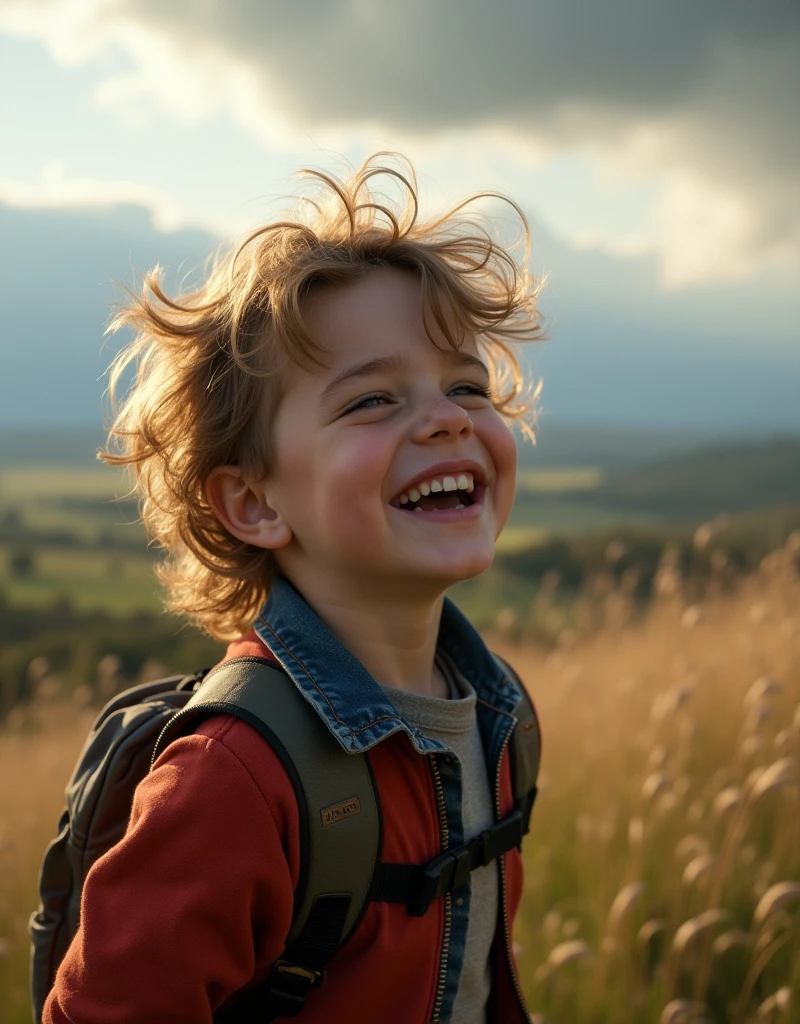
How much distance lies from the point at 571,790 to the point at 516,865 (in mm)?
1937

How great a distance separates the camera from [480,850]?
1.71 metres

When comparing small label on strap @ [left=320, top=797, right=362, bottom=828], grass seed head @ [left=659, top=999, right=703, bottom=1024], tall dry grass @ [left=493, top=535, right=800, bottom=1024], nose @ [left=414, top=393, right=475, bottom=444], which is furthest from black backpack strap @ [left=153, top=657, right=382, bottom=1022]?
grass seed head @ [left=659, top=999, right=703, bottom=1024]

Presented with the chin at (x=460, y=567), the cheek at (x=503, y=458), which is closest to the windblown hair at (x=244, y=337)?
the cheek at (x=503, y=458)

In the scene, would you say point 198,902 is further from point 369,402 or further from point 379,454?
point 369,402

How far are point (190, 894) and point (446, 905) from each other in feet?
1.80

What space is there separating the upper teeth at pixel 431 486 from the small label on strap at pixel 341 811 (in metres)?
0.56

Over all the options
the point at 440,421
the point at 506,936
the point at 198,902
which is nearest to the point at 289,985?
the point at 198,902

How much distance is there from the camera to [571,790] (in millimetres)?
3863

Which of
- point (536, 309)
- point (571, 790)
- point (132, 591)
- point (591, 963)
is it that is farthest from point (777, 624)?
point (132, 591)

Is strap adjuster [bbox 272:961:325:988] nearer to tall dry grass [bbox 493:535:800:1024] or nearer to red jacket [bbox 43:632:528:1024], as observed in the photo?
red jacket [bbox 43:632:528:1024]

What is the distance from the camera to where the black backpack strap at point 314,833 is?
1.38 meters

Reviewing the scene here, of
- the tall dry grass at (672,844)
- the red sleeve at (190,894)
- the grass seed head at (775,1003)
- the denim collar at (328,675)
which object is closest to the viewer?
the red sleeve at (190,894)

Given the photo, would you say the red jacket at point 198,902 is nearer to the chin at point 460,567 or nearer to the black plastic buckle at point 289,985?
the black plastic buckle at point 289,985

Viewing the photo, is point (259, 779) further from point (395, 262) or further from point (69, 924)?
point (395, 262)
